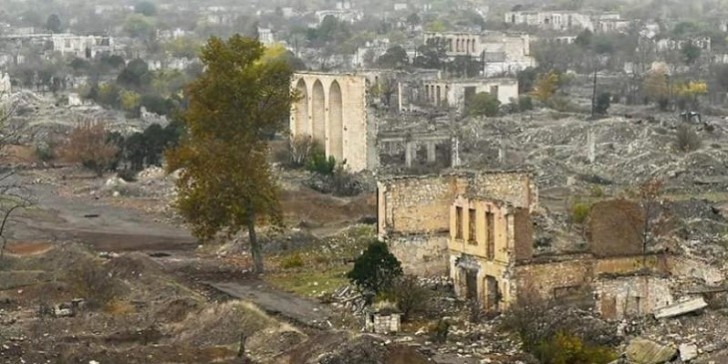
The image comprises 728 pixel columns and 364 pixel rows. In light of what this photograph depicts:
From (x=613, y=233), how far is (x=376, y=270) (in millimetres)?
3939

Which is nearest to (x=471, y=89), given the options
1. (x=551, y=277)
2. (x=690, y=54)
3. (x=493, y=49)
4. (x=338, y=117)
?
(x=338, y=117)

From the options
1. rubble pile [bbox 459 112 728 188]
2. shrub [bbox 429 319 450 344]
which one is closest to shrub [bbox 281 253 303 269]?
shrub [bbox 429 319 450 344]

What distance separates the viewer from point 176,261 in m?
31.1

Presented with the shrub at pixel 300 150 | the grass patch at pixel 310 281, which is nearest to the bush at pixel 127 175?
the shrub at pixel 300 150

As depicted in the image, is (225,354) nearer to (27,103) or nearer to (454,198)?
(454,198)

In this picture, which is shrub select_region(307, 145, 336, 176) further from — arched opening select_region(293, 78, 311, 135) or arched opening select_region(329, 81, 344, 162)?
arched opening select_region(293, 78, 311, 135)

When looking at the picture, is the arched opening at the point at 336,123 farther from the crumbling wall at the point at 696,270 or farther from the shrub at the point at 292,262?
the crumbling wall at the point at 696,270

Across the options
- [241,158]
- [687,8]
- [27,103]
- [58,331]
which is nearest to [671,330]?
[58,331]

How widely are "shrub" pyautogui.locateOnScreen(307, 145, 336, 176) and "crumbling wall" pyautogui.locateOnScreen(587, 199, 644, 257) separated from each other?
67.7 feet

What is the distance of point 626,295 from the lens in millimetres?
22031

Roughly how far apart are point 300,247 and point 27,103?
38.5 m

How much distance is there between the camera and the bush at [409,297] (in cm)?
2327

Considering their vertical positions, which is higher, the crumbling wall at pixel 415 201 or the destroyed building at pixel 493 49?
the crumbling wall at pixel 415 201

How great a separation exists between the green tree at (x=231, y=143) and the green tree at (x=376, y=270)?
16.6ft
